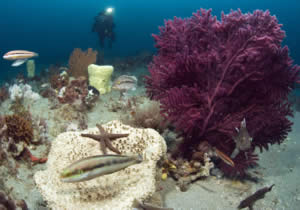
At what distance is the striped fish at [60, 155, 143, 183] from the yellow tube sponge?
6168mm

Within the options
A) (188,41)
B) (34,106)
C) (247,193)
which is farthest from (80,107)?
(247,193)

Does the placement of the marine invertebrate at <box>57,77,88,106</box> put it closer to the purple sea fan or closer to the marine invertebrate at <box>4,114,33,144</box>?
the marine invertebrate at <box>4,114,33,144</box>

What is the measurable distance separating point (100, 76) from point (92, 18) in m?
95.1

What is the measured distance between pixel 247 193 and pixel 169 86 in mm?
2372

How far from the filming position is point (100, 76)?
26.3ft

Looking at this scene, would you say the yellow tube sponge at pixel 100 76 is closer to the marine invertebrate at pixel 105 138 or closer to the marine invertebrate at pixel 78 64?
the marine invertebrate at pixel 78 64

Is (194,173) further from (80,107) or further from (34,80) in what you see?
(34,80)

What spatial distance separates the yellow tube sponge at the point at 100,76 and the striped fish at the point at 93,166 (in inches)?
243

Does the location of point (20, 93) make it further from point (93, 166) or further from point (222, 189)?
point (222, 189)

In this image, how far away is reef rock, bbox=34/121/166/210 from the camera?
2.69 meters

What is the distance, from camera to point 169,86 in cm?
404

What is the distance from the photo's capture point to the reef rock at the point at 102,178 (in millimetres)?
2691

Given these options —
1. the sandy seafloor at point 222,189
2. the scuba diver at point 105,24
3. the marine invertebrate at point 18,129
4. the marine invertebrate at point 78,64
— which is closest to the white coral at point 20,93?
the marine invertebrate at point 18,129

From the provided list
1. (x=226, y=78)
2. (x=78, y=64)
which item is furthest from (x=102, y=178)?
(x=78, y=64)
